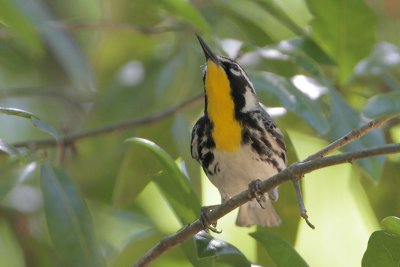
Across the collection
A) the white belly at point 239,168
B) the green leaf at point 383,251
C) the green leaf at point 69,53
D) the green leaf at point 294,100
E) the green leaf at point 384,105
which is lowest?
the green leaf at point 383,251

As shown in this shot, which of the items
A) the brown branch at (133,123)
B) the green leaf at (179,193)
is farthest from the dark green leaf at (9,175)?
the green leaf at (179,193)

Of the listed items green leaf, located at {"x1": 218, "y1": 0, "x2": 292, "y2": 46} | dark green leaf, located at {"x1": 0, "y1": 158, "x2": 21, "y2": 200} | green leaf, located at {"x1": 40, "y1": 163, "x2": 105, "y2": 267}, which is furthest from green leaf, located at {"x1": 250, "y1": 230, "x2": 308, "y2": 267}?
green leaf, located at {"x1": 218, "y1": 0, "x2": 292, "y2": 46}

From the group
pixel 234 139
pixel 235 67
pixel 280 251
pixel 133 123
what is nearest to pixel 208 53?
pixel 235 67

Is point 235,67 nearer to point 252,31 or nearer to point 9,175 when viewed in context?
point 252,31

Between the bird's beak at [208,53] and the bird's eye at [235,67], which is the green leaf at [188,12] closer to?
the bird's beak at [208,53]

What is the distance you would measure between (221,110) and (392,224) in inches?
38.7

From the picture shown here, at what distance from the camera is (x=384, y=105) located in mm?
2721

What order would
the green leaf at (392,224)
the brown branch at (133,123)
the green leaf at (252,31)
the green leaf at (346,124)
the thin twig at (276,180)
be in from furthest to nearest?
the green leaf at (252,31), the brown branch at (133,123), the green leaf at (346,124), the green leaf at (392,224), the thin twig at (276,180)

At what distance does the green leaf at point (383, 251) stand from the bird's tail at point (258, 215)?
82 centimetres

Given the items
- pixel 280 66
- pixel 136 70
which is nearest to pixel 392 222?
pixel 280 66

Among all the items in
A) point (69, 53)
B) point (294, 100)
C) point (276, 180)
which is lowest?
point (276, 180)

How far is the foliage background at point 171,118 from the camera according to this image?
2.73m

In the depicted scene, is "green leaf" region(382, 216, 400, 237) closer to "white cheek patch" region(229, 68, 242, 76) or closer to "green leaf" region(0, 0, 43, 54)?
"green leaf" region(0, 0, 43, 54)

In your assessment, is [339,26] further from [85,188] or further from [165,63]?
[85,188]
